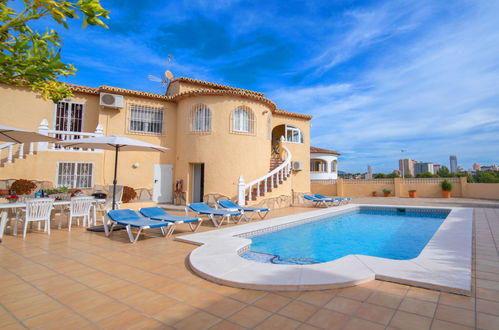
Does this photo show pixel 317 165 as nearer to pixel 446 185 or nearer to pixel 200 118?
pixel 446 185

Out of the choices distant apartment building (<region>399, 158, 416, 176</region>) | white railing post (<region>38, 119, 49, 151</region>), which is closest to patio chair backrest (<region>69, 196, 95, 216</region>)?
white railing post (<region>38, 119, 49, 151</region>)

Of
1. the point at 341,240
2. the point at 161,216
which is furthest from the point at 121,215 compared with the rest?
the point at 341,240

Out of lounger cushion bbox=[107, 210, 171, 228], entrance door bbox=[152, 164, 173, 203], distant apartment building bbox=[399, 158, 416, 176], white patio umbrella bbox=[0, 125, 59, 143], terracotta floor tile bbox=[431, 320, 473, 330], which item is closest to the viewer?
terracotta floor tile bbox=[431, 320, 473, 330]

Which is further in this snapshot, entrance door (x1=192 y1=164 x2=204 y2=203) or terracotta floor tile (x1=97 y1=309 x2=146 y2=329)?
entrance door (x1=192 y1=164 x2=204 y2=203)

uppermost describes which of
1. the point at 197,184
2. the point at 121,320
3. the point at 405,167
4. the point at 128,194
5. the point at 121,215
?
the point at 405,167

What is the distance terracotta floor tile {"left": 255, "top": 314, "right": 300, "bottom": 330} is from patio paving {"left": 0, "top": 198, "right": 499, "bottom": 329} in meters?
0.01

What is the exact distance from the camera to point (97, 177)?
1312 cm

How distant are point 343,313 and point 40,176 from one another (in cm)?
1392

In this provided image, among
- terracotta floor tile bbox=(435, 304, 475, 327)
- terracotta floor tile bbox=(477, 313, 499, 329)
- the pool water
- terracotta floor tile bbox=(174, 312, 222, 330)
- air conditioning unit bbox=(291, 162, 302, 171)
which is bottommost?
the pool water

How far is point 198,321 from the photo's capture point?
2852mm

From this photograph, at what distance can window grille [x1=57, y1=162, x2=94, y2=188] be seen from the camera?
12375 mm

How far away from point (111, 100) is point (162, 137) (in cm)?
319

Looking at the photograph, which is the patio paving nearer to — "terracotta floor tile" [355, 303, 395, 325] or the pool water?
"terracotta floor tile" [355, 303, 395, 325]

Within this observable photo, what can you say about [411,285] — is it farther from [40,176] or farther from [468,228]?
[40,176]
